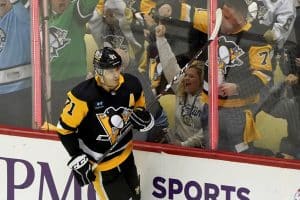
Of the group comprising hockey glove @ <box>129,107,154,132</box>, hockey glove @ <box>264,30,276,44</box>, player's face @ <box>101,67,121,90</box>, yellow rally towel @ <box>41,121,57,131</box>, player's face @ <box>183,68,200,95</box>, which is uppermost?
hockey glove @ <box>264,30,276,44</box>

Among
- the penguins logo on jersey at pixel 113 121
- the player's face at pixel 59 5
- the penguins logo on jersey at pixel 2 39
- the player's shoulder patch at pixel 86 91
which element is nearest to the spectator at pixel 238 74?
the penguins logo on jersey at pixel 113 121

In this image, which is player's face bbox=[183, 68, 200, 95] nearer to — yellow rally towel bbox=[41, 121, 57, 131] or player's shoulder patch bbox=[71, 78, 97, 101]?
player's shoulder patch bbox=[71, 78, 97, 101]

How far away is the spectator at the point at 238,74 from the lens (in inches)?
180

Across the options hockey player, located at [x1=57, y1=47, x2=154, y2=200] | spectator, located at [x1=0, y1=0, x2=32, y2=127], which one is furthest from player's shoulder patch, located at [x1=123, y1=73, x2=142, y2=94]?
spectator, located at [x1=0, y1=0, x2=32, y2=127]

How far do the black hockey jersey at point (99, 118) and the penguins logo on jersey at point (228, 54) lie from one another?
475 millimetres

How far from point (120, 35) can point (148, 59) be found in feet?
0.75

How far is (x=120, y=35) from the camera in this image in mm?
5027

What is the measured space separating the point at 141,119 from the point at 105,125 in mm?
203

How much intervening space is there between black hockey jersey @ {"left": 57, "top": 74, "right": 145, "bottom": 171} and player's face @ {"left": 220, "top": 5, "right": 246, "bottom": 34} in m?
0.56

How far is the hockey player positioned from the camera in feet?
14.6

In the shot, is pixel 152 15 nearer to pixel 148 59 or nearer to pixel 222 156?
pixel 148 59

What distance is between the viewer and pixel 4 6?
5438 millimetres

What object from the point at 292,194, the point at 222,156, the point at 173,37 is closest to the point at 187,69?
the point at 173,37

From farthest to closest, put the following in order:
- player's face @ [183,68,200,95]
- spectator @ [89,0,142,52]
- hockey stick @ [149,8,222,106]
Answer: spectator @ [89,0,142,52], player's face @ [183,68,200,95], hockey stick @ [149,8,222,106]
